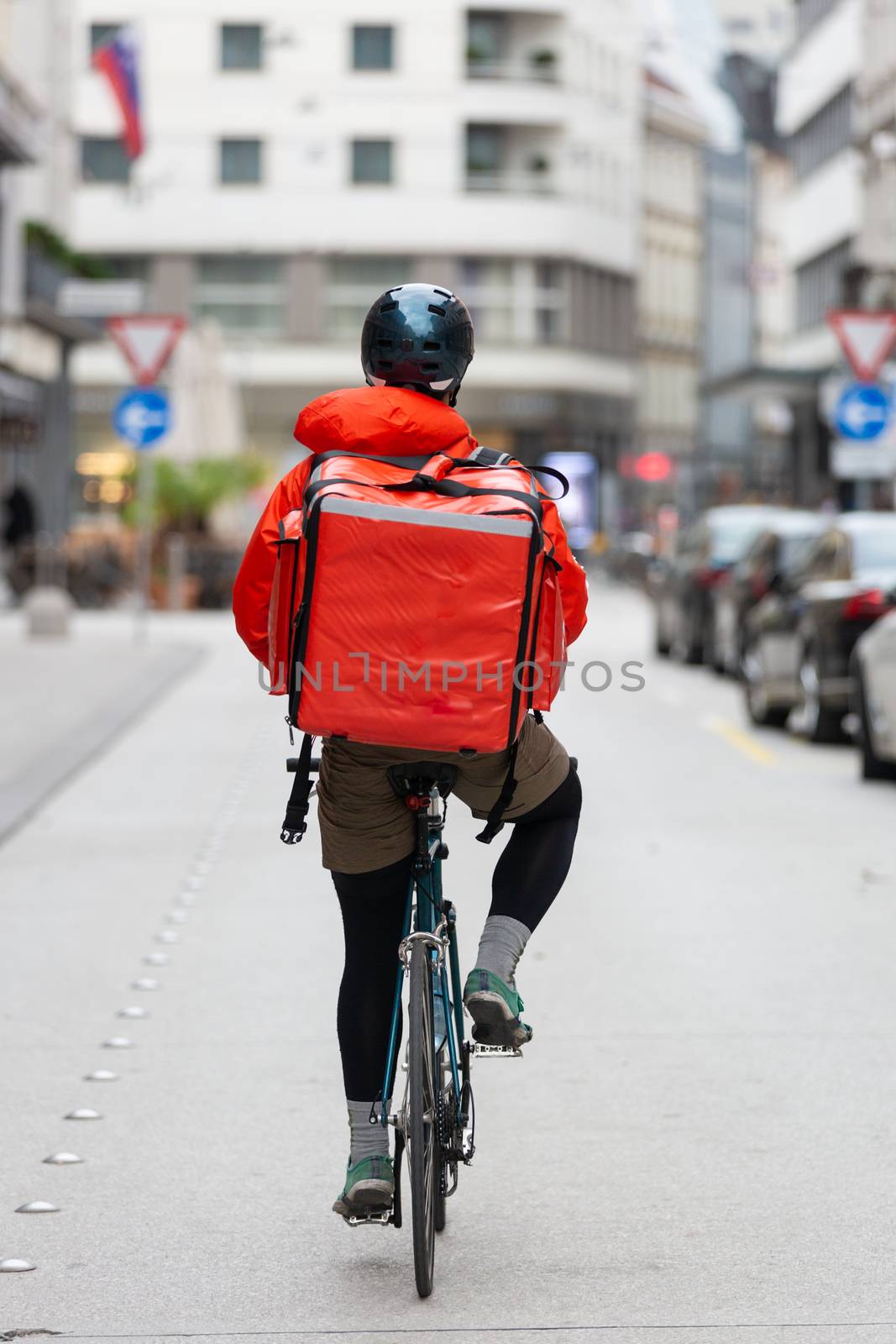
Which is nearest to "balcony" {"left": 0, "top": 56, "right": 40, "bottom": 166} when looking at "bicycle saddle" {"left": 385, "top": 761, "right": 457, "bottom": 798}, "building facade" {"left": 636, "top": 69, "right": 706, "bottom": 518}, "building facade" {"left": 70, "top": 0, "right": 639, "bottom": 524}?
"bicycle saddle" {"left": 385, "top": 761, "right": 457, "bottom": 798}

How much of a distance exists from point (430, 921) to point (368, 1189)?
500 millimetres

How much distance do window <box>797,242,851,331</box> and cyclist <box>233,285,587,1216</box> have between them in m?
52.0

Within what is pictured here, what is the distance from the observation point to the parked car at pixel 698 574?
28750 mm

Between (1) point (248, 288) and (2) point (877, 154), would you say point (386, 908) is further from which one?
(1) point (248, 288)

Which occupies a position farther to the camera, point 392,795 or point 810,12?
point 810,12

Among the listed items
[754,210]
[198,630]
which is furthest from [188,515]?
[754,210]

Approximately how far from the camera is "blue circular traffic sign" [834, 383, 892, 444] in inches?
1166

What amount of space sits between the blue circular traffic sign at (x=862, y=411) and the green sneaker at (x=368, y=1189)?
2497cm

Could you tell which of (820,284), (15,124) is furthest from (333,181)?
(15,124)

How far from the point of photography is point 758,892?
1090 cm

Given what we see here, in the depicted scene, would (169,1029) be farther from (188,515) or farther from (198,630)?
(188,515)

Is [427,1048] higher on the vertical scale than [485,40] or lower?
lower

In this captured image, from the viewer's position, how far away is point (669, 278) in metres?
96.2

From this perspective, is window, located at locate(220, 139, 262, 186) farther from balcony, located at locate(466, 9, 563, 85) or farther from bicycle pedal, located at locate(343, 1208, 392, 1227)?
bicycle pedal, located at locate(343, 1208, 392, 1227)
